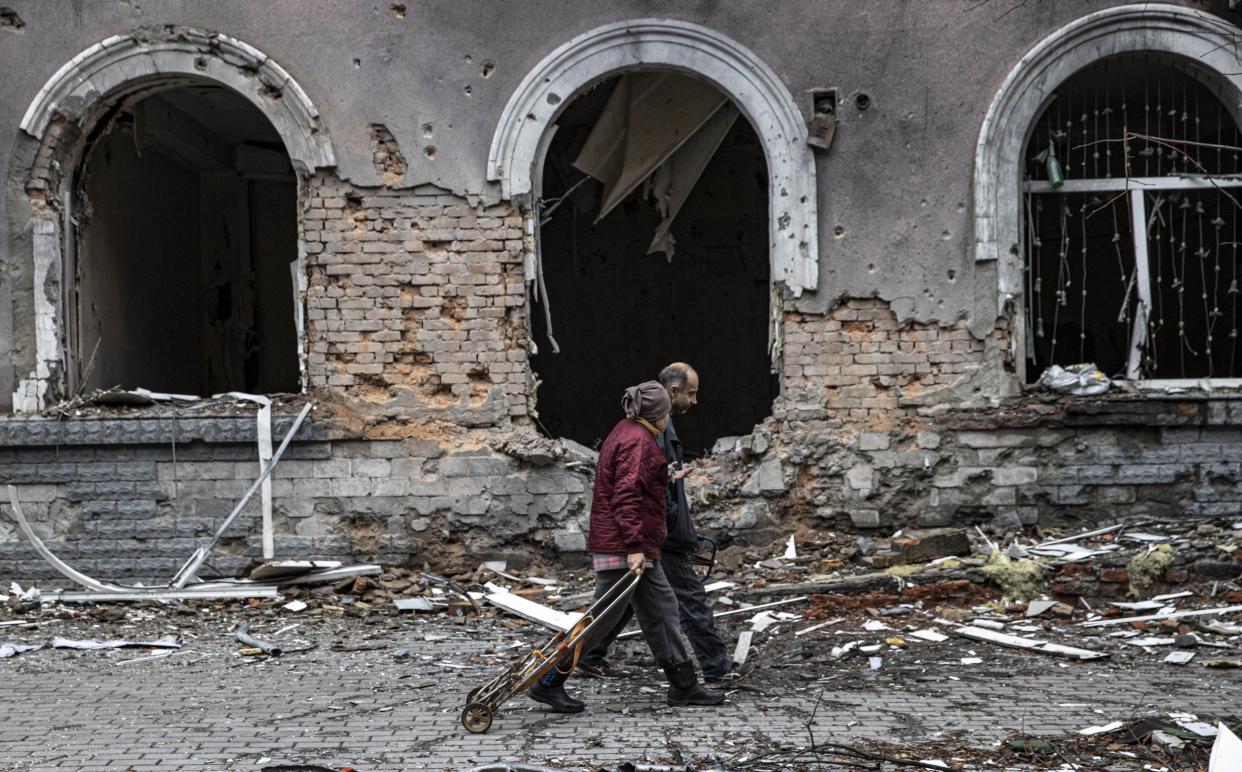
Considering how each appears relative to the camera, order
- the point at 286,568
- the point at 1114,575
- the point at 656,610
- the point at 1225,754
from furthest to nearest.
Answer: the point at 286,568 → the point at 1114,575 → the point at 656,610 → the point at 1225,754

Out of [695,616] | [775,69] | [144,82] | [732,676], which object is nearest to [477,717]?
[695,616]

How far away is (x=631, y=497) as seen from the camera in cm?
559

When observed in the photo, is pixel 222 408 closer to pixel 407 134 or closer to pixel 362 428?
pixel 362 428

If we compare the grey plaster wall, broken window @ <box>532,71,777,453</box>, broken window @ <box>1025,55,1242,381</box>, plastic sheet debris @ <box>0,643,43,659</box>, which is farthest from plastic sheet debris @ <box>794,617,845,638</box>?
broken window @ <box>532,71,777,453</box>

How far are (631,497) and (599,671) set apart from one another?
4.14 feet

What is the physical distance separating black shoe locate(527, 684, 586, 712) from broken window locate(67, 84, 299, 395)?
16.8 feet

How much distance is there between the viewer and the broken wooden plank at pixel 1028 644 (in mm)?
6586

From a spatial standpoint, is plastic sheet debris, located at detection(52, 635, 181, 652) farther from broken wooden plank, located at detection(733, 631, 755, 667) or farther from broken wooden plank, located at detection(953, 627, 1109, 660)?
broken wooden plank, located at detection(953, 627, 1109, 660)

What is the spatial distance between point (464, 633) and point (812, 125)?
13.6ft

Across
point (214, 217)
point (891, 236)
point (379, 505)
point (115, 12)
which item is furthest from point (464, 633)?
point (214, 217)

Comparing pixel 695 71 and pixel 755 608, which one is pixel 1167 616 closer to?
pixel 755 608

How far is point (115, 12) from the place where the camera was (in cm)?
855

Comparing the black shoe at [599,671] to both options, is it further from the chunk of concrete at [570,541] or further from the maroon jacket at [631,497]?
the chunk of concrete at [570,541]

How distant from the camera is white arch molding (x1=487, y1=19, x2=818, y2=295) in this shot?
853cm
